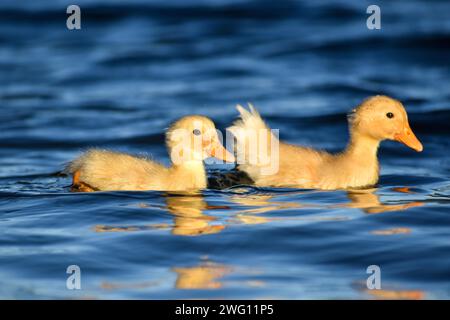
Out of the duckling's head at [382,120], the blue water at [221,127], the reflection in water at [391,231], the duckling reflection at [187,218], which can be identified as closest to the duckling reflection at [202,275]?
the blue water at [221,127]

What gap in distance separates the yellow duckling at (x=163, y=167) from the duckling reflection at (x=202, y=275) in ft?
6.75

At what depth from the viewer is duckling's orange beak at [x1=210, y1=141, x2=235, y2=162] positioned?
948 centimetres

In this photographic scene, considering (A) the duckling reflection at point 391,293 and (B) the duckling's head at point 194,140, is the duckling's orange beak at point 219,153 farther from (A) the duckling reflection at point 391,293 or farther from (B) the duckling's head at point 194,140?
(A) the duckling reflection at point 391,293

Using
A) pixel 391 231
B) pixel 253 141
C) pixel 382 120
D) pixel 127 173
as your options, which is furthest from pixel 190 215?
pixel 382 120

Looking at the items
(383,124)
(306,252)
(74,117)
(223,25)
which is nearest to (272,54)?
(223,25)

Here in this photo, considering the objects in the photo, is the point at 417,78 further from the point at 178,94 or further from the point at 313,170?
the point at 313,170

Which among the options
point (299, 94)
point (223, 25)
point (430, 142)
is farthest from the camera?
point (223, 25)

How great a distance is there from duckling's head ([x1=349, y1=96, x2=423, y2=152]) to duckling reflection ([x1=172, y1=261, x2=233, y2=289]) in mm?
3228

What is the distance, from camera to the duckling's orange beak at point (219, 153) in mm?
9477

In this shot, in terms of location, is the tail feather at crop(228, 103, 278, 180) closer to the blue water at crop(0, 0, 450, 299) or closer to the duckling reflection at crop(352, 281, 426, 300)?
the blue water at crop(0, 0, 450, 299)

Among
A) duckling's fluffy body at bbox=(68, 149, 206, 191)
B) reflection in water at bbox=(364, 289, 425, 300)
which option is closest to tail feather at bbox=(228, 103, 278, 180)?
duckling's fluffy body at bbox=(68, 149, 206, 191)

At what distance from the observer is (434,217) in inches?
345

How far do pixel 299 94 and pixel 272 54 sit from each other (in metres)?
3.06

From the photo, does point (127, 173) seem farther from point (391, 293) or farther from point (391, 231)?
point (391, 293)
